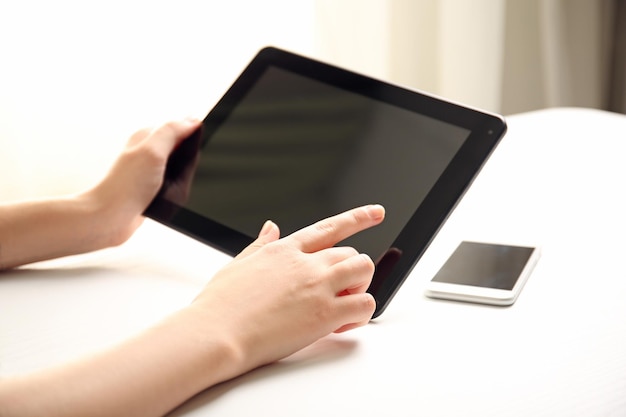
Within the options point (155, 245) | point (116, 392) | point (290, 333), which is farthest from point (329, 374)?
point (155, 245)

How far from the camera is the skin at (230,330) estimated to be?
0.56 m

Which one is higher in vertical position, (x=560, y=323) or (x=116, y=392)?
(x=560, y=323)

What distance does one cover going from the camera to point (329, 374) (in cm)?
63

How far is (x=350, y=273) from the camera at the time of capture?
2.21ft

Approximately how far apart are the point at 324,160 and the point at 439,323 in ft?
0.76

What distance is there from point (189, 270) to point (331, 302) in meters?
0.26

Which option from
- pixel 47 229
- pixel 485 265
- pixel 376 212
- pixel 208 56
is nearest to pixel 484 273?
pixel 485 265

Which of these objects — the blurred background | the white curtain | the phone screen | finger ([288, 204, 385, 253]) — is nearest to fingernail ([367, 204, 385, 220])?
finger ([288, 204, 385, 253])

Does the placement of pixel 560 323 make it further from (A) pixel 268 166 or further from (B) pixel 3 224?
(B) pixel 3 224

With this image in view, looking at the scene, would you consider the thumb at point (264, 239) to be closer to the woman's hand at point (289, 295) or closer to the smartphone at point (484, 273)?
the woman's hand at point (289, 295)

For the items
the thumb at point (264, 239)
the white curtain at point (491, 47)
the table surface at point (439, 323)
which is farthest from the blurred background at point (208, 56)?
the thumb at point (264, 239)

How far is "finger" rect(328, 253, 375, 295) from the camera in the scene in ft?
2.20

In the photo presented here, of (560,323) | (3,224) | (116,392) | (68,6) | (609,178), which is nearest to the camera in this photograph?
(116,392)

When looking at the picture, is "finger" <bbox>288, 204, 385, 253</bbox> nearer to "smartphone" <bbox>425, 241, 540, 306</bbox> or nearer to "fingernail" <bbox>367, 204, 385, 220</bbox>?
"fingernail" <bbox>367, 204, 385, 220</bbox>
